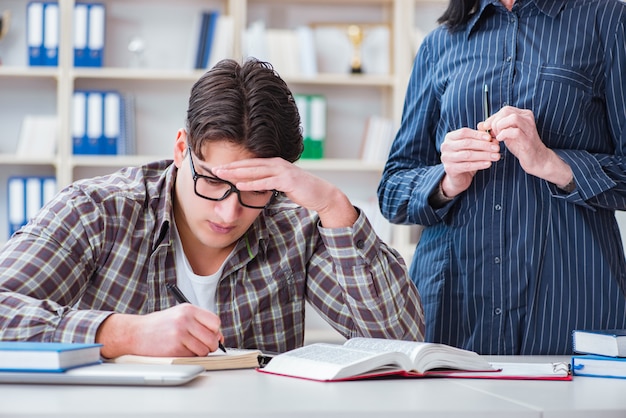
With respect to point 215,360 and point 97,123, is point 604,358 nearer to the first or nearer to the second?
point 215,360

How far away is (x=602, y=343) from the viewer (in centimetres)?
137

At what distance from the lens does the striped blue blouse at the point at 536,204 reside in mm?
1730

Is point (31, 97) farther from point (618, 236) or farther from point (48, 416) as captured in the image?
point (48, 416)

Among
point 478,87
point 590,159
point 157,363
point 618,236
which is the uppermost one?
point 478,87

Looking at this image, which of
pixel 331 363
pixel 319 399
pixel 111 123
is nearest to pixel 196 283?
pixel 331 363

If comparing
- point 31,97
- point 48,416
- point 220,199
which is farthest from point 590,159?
point 31,97

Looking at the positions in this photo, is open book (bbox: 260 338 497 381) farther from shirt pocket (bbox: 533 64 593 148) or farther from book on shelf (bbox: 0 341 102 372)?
shirt pocket (bbox: 533 64 593 148)

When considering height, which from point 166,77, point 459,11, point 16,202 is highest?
point 459,11

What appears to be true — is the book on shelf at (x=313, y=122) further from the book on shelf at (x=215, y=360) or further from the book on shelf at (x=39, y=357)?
the book on shelf at (x=39, y=357)

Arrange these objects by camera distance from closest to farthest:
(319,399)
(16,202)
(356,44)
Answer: (319,399) < (16,202) < (356,44)

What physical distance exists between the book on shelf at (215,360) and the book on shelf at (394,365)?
40 mm

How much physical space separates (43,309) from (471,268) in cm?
86

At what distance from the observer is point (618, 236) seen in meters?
1.80

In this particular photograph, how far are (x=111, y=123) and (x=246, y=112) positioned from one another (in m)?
2.42
